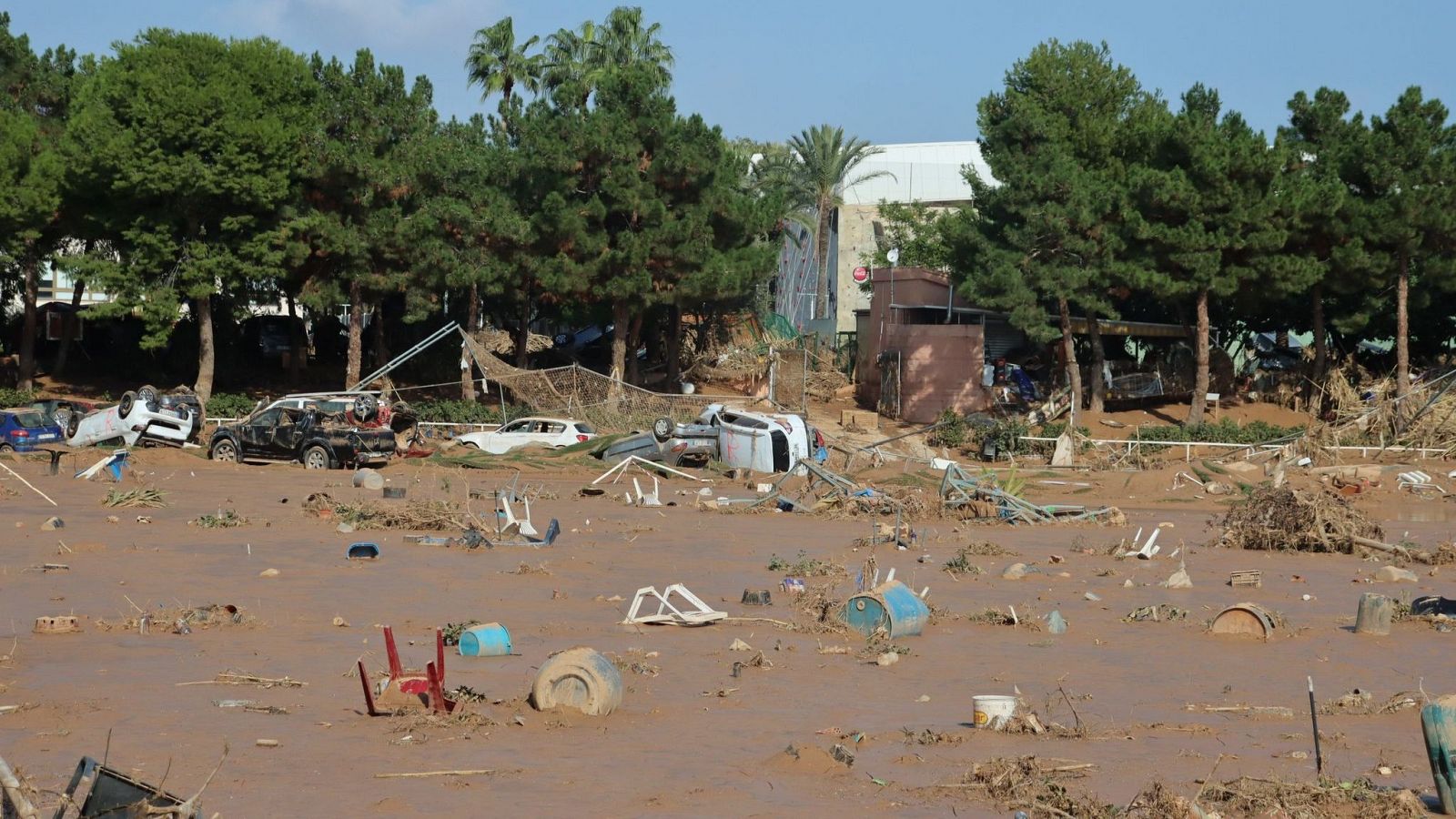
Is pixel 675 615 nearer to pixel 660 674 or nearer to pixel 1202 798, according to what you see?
pixel 660 674

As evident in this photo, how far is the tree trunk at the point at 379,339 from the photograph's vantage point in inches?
1796

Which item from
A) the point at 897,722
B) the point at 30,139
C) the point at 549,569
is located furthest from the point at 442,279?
the point at 897,722

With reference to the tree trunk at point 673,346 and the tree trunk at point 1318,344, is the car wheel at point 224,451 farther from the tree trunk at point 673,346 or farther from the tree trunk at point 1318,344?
the tree trunk at point 1318,344

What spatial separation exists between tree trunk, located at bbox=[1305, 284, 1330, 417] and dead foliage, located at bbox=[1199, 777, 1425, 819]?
35.5m

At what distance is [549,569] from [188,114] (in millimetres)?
27161

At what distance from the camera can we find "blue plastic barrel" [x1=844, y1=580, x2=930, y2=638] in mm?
12680

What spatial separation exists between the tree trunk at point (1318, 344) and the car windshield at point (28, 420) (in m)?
32.8

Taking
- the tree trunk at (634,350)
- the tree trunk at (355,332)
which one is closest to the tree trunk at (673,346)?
the tree trunk at (634,350)

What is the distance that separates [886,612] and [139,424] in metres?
23.3

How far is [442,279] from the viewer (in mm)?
41062

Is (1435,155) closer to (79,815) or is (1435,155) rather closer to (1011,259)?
(1011,259)

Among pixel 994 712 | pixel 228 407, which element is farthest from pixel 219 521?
pixel 228 407

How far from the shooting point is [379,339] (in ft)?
151

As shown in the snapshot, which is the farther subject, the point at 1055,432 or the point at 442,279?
the point at 442,279
